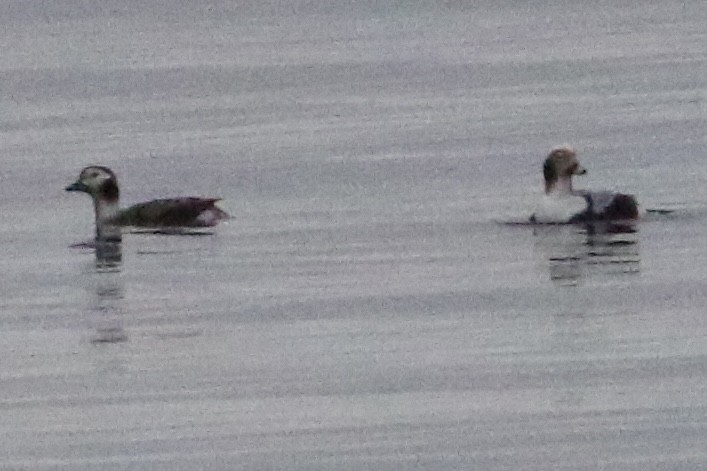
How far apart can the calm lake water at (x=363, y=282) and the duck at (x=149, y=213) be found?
172 mm

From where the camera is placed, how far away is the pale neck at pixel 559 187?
72.6 feet

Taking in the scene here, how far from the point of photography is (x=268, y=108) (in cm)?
3388

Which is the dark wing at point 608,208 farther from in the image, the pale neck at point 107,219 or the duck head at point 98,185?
the duck head at point 98,185

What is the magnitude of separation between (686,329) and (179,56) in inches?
1165

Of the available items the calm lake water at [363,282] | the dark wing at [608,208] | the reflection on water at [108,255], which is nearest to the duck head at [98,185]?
the calm lake water at [363,282]

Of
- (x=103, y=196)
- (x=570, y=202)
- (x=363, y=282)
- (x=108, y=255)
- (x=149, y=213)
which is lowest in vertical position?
(x=363, y=282)

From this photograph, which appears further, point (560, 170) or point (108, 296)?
point (560, 170)

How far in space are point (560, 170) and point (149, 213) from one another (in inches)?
99.0

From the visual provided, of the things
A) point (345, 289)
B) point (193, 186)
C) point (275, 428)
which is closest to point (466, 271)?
point (345, 289)

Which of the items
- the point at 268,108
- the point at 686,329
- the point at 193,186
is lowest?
the point at 686,329

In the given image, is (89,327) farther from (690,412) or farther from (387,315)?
(690,412)

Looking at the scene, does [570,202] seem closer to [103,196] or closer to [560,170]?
[560,170]

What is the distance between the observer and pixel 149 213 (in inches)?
885

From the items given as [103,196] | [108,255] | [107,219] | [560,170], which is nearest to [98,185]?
[103,196]
